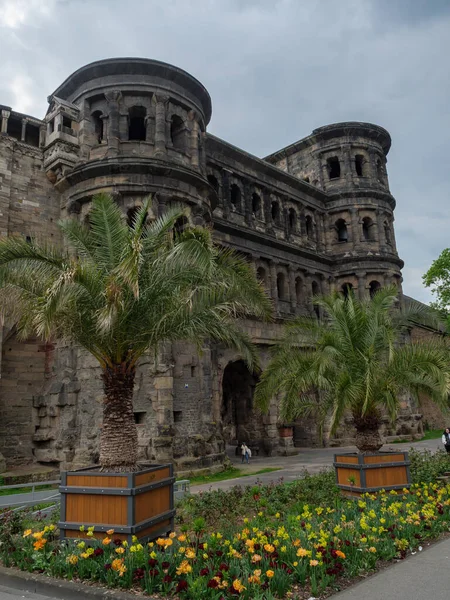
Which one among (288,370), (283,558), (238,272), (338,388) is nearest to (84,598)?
(283,558)

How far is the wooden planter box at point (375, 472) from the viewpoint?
1042 centimetres

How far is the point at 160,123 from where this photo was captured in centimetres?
1942

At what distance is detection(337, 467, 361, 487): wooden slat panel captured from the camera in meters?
10.5

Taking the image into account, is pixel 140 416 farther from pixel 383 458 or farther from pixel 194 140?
pixel 194 140

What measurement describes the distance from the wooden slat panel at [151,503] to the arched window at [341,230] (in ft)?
86.3

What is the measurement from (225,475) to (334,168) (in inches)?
926

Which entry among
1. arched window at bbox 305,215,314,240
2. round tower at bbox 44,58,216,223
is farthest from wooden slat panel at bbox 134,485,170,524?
arched window at bbox 305,215,314,240

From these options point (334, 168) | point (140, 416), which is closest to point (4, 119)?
point (140, 416)

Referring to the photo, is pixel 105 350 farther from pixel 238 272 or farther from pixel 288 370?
pixel 288 370

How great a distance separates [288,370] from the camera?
12.9 metres

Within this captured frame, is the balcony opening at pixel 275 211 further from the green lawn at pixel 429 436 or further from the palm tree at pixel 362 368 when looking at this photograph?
the palm tree at pixel 362 368

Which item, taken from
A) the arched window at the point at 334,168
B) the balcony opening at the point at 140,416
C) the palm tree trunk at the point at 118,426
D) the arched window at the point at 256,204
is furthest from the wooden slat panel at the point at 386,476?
the arched window at the point at 334,168

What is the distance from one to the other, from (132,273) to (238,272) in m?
2.59

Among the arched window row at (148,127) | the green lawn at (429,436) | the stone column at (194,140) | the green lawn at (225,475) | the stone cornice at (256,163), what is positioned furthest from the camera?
the green lawn at (429,436)
